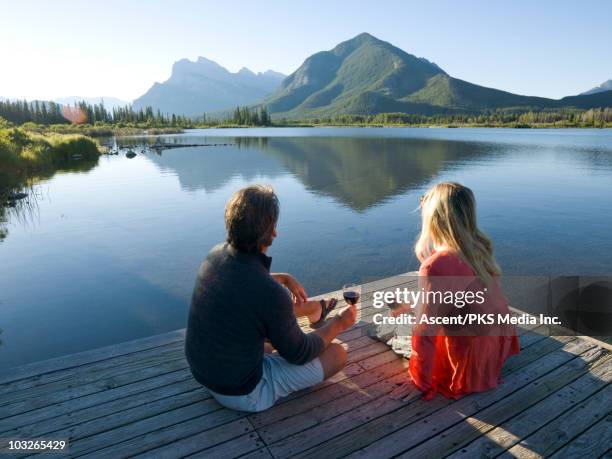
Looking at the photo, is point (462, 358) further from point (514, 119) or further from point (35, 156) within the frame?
point (514, 119)

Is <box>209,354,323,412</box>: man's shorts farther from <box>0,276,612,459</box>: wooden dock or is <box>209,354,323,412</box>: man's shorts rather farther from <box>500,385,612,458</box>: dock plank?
<box>500,385,612,458</box>: dock plank

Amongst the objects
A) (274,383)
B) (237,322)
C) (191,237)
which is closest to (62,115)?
(191,237)

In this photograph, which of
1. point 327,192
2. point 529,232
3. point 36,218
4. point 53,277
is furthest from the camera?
point 327,192

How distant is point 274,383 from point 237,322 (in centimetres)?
80

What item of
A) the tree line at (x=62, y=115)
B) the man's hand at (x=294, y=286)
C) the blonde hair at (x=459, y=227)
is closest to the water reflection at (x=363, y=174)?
the man's hand at (x=294, y=286)

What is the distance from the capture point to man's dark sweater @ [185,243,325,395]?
8.52 feet

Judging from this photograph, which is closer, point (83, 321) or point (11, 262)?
point (83, 321)

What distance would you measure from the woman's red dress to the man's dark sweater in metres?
1.04

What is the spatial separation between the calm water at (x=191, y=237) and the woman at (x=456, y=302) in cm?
441

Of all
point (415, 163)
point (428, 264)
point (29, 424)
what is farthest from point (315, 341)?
point (415, 163)

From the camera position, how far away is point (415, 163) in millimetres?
29312

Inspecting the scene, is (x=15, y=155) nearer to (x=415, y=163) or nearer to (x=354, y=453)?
(x=354, y=453)

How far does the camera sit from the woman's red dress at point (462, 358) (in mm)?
3182

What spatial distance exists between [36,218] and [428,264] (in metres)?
14.6
